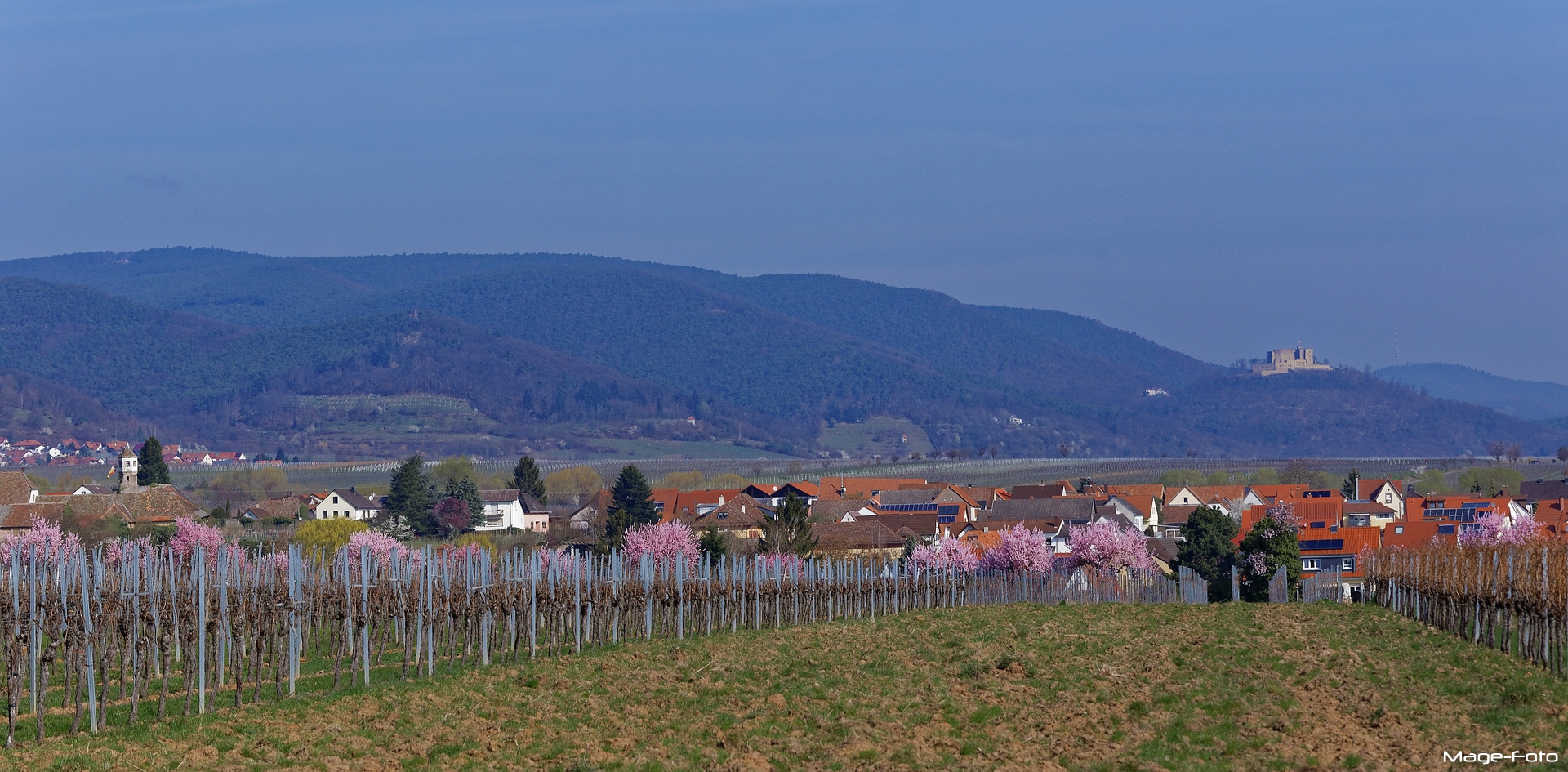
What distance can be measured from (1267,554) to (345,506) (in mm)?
95970

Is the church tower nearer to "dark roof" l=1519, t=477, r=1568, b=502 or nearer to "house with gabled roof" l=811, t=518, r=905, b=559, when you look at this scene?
"house with gabled roof" l=811, t=518, r=905, b=559

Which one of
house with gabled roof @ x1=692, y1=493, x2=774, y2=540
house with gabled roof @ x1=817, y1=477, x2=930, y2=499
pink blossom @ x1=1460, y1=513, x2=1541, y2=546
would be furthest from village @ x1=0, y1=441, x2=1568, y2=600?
house with gabled roof @ x1=817, y1=477, x2=930, y2=499

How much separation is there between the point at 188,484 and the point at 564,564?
6784 inches

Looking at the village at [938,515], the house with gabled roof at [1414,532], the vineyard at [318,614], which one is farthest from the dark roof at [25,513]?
the house with gabled roof at [1414,532]

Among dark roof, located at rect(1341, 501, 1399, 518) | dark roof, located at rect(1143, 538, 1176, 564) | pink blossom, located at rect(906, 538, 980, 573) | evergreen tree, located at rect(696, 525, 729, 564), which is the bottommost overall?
dark roof, located at rect(1143, 538, 1176, 564)

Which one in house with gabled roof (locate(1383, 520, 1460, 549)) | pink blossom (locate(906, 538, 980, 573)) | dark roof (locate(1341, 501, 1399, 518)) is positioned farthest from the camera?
dark roof (locate(1341, 501, 1399, 518))

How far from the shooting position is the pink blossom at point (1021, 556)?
73250 mm

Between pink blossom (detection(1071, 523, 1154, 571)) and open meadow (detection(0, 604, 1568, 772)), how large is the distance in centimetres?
4041

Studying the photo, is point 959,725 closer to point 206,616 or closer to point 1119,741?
point 1119,741

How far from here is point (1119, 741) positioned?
20.7 metres

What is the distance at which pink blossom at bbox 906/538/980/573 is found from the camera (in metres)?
71.4

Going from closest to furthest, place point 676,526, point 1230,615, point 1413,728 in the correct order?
1. point 1413,728
2. point 1230,615
3. point 676,526

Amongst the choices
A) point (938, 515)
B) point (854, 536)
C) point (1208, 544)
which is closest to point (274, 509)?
point (938, 515)

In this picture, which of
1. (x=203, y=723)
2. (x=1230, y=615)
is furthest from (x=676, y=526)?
(x=203, y=723)
